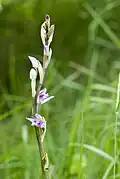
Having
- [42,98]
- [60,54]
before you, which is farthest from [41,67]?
[60,54]

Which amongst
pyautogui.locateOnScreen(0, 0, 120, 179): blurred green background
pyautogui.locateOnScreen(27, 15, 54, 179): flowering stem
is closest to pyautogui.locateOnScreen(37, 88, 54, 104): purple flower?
pyautogui.locateOnScreen(27, 15, 54, 179): flowering stem

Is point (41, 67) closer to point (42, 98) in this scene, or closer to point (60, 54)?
point (42, 98)

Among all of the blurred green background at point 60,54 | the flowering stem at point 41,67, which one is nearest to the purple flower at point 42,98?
the flowering stem at point 41,67

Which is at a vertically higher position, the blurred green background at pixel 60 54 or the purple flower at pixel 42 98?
the blurred green background at pixel 60 54

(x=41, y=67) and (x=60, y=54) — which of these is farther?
(x=60, y=54)

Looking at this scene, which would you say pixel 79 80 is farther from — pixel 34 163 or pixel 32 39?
pixel 34 163

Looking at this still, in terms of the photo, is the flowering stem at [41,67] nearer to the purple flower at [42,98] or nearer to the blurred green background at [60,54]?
the purple flower at [42,98]

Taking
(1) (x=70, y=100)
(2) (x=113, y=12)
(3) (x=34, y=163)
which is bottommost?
(3) (x=34, y=163)

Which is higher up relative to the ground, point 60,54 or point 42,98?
point 60,54

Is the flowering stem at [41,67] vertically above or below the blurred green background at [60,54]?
below

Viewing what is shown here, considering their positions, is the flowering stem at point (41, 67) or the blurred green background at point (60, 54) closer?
the flowering stem at point (41, 67)

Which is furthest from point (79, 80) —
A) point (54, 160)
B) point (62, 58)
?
point (54, 160)
